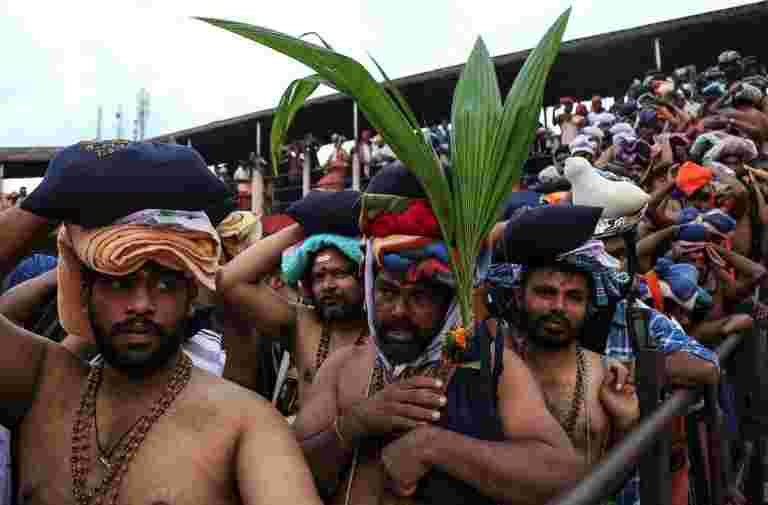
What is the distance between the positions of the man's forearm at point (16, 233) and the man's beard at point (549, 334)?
70.2 inches

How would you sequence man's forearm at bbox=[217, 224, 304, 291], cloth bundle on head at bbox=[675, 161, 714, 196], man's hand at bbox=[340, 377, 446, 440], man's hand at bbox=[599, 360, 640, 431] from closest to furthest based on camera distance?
man's hand at bbox=[340, 377, 446, 440] → man's hand at bbox=[599, 360, 640, 431] → man's forearm at bbox=[217, 224, 304, 291] → cloth bundle on head at bbox=[675, 161, 714, 196]

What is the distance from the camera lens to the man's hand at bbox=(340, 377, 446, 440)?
5.73ft

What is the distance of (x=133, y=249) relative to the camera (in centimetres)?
167

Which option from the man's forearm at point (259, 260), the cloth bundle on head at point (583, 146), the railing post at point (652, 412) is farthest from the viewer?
the cloth bundle on head at point (583, 146)

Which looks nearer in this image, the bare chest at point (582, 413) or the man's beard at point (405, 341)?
the man's beard at point (405, 341)

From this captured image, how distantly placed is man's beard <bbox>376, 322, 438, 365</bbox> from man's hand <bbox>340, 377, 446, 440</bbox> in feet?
0.47

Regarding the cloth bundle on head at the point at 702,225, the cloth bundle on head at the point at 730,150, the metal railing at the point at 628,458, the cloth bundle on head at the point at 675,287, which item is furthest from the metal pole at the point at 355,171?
the metal railing at the point at 628,458

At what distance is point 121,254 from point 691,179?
13.8ft

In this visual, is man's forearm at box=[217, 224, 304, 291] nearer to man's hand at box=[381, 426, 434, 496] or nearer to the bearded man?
the bearded man

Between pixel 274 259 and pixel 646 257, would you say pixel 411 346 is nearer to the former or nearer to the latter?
pixel 274 259

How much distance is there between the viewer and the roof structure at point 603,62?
11234 millimetres

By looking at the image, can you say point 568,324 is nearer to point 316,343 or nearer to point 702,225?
point 316,343

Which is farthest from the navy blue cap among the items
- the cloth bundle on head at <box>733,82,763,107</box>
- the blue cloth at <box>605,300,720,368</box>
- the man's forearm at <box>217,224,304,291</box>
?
the cloth bundle on head at <box>733,82,763,107</box>

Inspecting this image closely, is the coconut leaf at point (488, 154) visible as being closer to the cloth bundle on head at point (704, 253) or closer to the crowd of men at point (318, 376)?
the crowd of men at point (318, 376)
